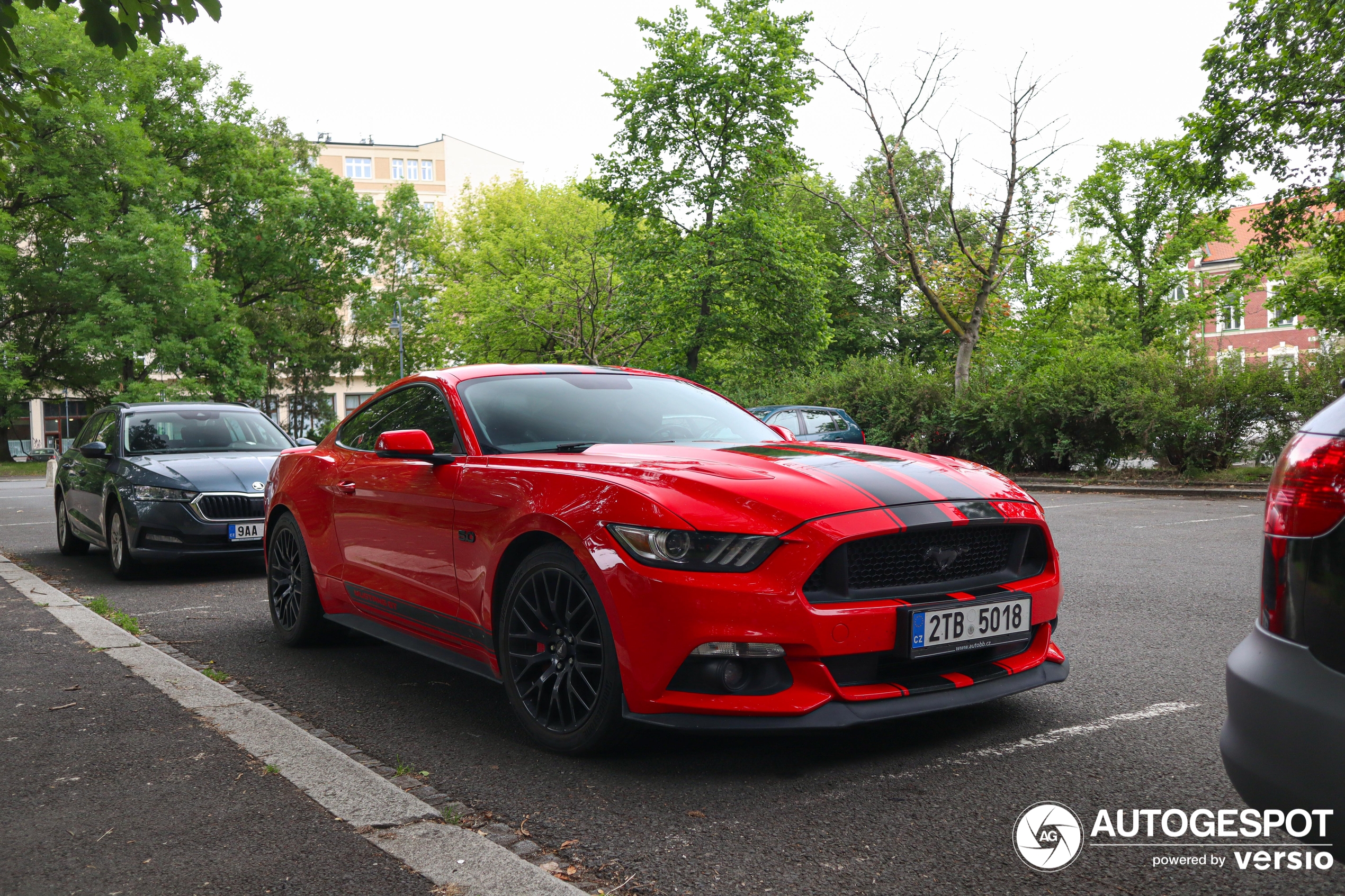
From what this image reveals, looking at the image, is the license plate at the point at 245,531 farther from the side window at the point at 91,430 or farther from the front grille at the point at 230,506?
the side window at the point at 91,430

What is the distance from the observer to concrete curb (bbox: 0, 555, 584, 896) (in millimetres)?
2777

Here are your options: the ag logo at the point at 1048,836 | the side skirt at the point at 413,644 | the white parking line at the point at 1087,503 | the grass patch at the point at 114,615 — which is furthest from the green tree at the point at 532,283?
the ag logo at the point at 1048,836

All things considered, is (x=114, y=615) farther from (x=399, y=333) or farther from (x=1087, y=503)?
(x=399, y=333)

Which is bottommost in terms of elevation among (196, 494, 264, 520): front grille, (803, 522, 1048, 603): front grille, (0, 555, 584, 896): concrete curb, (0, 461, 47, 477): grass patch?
(0, 461, 47, 477): grass patch

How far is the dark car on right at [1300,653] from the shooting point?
198 centimetres

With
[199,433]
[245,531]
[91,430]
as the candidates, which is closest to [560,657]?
[245,531]

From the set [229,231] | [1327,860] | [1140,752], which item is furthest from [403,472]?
[229,231]

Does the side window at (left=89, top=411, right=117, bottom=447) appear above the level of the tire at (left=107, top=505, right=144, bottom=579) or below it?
above

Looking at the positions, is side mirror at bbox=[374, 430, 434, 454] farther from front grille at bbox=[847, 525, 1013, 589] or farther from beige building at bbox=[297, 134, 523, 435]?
beige building at bbox=[297, 134, 523, 435]

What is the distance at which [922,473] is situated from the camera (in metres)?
3.97

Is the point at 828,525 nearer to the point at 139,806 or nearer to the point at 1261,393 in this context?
the point at 139,806

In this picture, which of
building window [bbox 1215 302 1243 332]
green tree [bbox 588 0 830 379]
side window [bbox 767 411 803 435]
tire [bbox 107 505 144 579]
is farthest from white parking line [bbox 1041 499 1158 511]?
building window [bbox 1215 302 1243 332]

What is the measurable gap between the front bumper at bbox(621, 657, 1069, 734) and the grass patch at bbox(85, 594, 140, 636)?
4235mm

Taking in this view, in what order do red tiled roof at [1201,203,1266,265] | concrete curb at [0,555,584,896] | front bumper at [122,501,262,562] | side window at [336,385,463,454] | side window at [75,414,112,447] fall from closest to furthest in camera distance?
1. concrete curb at [0,555,584,896]
2. side window at [336,385,463,454]
3. front bumper at [122,501,262,562]
4. side window at [75,414,112,447]
5. red tiled roof at [1201,203,1266,265]
